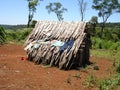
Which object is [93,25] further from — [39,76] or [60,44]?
[39,76]

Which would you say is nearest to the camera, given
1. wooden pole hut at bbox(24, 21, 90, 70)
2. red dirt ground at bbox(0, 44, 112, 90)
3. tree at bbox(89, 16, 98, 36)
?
red dirt ground at bbox(0, 44, 112, 90)

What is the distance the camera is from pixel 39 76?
1012cm

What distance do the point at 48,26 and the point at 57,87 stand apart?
16.6 feet

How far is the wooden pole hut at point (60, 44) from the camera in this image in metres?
11.8

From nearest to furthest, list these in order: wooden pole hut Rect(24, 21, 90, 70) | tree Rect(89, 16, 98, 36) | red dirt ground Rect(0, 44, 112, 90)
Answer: red dirt ground Rect(0, 44, 112, 90)
wooden pole hut Rect(24, 21, 90, 70)
tree Rect(89, 16, 98, 36)

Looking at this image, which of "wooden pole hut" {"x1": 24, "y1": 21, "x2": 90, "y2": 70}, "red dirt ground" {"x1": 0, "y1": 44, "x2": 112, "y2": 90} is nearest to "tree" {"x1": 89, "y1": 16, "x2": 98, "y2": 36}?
"wooden pole hut" {"x1": 24, "y1": 21, "x2": 90, "y2": 70}

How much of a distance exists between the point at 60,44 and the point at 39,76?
2373 millimetres

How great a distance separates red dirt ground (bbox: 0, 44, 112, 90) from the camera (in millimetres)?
8781

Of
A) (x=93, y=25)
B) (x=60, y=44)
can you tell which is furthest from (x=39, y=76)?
(x=93, y=25)

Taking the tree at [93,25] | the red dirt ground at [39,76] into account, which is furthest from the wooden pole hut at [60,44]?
the tree at [93,25]

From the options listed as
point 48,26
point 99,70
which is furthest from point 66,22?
point 99,70

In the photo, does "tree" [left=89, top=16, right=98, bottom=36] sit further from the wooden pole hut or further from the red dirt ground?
the red dirt ground

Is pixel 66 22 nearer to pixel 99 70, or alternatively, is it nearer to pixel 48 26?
pixel 48 26

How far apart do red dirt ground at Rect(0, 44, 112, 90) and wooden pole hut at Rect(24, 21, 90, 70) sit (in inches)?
16.2
